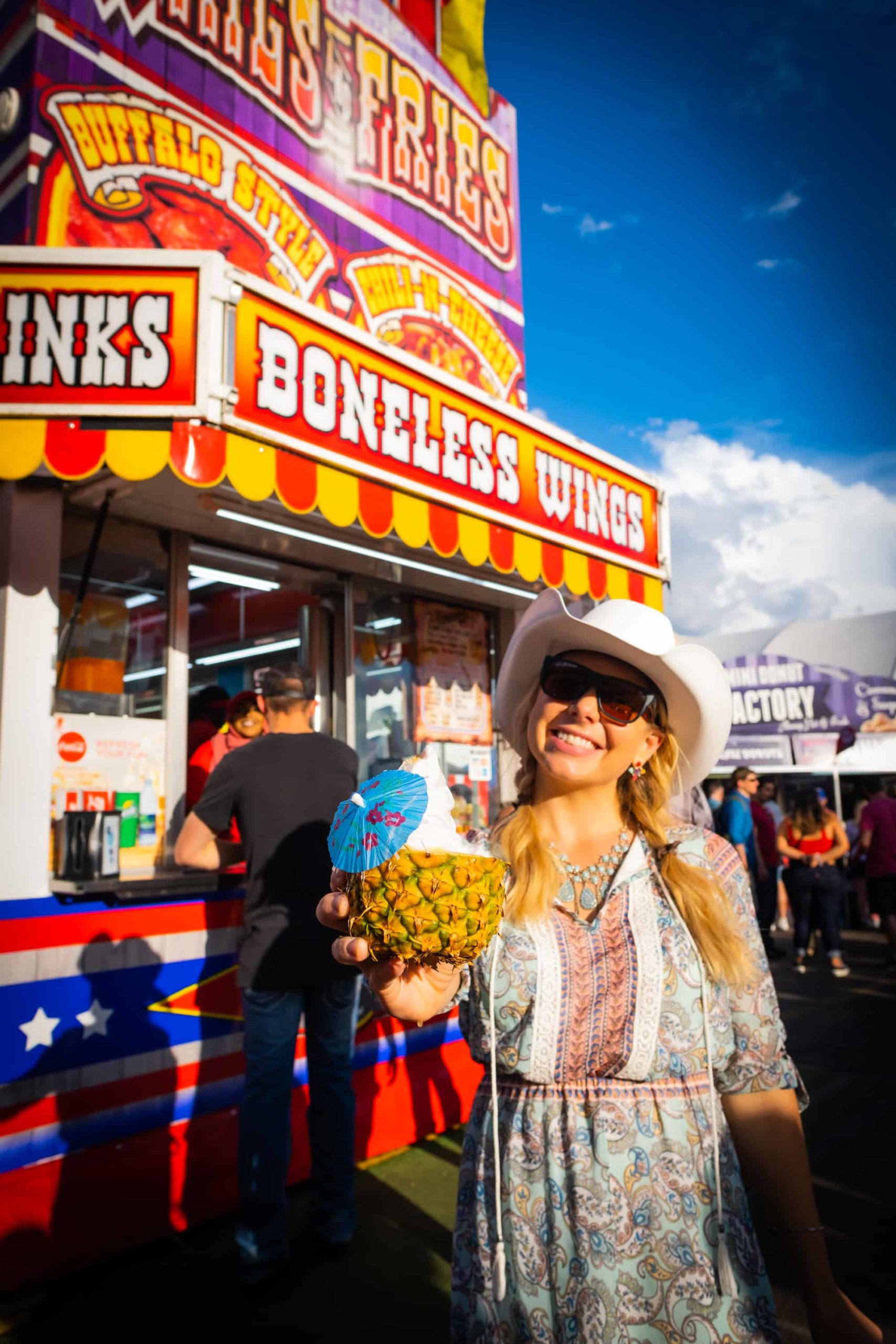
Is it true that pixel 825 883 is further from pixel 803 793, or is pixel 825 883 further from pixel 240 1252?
pixel 240 1252

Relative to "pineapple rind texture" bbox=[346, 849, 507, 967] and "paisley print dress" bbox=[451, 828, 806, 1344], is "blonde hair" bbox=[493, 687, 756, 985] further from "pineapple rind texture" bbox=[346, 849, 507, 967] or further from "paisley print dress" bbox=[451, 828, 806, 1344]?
"pineapple rind texture" bbox=[346, 849, 507, 967]

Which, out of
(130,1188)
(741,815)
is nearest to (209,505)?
(130,1188)

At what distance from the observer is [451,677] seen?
633cm

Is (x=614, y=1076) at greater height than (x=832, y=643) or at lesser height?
lesser

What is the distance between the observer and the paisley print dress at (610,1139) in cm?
145

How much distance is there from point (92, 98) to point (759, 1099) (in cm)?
494

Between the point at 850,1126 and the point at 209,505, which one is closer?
the point at 209,505

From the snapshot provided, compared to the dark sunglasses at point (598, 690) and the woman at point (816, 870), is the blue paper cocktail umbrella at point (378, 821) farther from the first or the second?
the woman at point (816, 870)

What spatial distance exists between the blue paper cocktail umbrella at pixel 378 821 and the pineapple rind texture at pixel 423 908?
2 centimetres

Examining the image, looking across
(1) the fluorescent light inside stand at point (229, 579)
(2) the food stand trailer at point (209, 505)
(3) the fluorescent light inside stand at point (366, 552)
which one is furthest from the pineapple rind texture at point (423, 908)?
(1) the fluorescent light inside stand at point (229, 579)

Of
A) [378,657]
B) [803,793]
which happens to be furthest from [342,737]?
[803,793]

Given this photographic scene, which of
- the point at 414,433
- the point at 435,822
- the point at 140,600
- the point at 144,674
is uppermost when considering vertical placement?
the point at 414,433

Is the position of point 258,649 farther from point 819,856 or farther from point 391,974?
point 819,856

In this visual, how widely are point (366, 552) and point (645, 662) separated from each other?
362 cm
